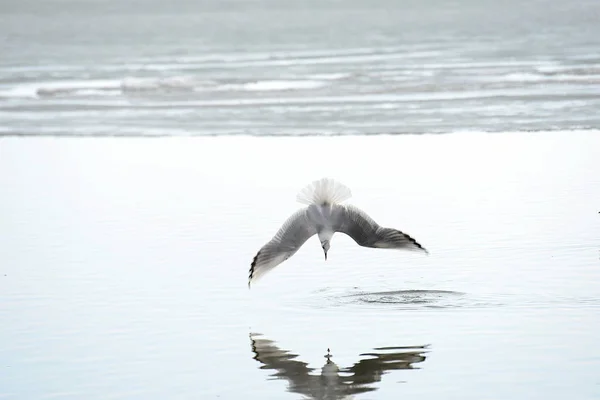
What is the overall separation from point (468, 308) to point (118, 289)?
250 cm

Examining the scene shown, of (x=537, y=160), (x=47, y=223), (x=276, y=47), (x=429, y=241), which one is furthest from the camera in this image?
(x=276, y=47)

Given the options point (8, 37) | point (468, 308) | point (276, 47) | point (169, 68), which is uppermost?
point (8, 37)

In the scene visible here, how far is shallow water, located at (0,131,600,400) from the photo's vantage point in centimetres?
718

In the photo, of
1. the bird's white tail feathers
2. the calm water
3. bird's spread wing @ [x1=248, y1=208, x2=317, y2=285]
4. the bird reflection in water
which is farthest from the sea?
the bird's white tail feathers

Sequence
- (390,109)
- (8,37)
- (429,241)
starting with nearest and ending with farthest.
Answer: (429,241)
(390,109)
(8,37)

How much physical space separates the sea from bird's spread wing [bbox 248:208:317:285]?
0.25 m

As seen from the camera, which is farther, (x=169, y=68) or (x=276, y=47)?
(x=276, y=47)

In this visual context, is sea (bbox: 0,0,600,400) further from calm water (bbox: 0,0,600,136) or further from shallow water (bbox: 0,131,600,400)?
calm water (bbox: 0,0,600,136)

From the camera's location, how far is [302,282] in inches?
373

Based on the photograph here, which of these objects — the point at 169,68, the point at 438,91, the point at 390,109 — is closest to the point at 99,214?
the point at 390,109

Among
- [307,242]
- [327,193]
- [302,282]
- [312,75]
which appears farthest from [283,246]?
[312,75]

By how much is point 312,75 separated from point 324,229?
1920 centimetres

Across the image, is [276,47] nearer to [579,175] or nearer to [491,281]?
[579,175]

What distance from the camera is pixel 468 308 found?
8500 millimetres
